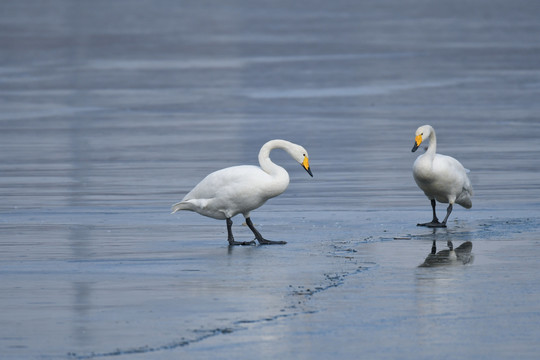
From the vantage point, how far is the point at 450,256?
11742 mm

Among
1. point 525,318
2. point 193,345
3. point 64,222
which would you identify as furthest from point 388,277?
point 64,222

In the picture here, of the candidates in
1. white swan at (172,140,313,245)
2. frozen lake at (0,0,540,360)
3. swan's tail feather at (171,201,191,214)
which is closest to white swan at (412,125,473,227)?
frozen lake at (0,0,540,360)

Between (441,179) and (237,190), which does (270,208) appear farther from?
(237,190)

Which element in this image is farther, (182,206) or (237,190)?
(182,206)

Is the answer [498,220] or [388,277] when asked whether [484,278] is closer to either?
[388,277]

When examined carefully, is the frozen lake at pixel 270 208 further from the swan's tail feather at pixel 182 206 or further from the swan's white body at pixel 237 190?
the swan's white body at pixel 237 190

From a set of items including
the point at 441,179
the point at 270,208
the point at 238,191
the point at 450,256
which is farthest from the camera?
the point at 270,208

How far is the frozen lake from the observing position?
8.70 meters

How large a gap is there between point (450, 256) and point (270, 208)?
13.7ft

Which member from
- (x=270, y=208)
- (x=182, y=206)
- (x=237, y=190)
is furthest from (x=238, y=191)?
(x=270, y=208)

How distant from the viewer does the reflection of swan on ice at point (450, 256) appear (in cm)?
1135

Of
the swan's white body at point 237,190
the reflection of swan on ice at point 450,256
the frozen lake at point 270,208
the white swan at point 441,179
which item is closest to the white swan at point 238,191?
the swan's white body at point 237,190

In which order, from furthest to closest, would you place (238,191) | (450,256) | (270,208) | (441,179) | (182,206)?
(270,208), (441,179), (182,206), (238,191), (450,256)

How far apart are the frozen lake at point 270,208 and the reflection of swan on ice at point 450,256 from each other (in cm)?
6
